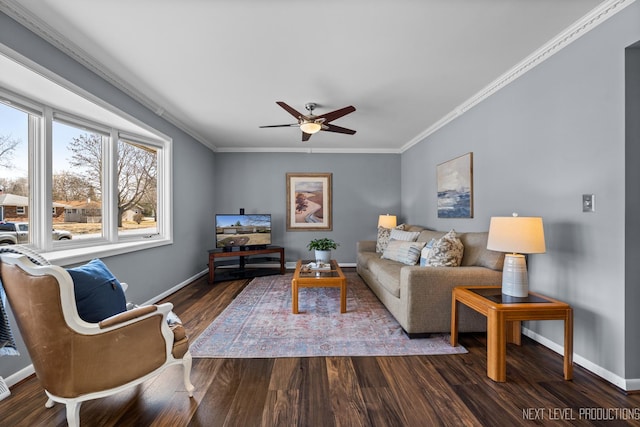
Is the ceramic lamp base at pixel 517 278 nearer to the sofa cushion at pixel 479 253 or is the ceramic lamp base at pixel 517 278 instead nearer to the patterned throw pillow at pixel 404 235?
the sofa cushion at pixel 479 253

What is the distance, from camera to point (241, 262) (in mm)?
5109

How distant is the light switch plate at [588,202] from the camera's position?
1928 millimetres

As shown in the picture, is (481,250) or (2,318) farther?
(481,250)

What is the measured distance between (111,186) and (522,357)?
4.33 metres

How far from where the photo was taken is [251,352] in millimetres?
2256

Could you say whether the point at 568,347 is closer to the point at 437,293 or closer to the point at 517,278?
the point at 517,278

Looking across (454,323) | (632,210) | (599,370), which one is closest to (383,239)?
(454,323)

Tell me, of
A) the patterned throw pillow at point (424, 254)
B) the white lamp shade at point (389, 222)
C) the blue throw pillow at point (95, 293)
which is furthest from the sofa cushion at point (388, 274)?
the blue throw pillow at point (95, 293)

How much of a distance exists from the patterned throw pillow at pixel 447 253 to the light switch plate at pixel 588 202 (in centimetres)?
101

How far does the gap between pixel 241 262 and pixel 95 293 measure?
3.55 m

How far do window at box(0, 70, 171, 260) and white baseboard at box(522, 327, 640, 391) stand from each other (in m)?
4.06

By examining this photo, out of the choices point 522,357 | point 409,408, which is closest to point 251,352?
point 409,408

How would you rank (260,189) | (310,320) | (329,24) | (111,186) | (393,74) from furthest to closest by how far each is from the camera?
(260,189) < (111,186) < (310,320) < (393,74) < (329,24)

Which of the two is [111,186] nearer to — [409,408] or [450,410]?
[409,408]
